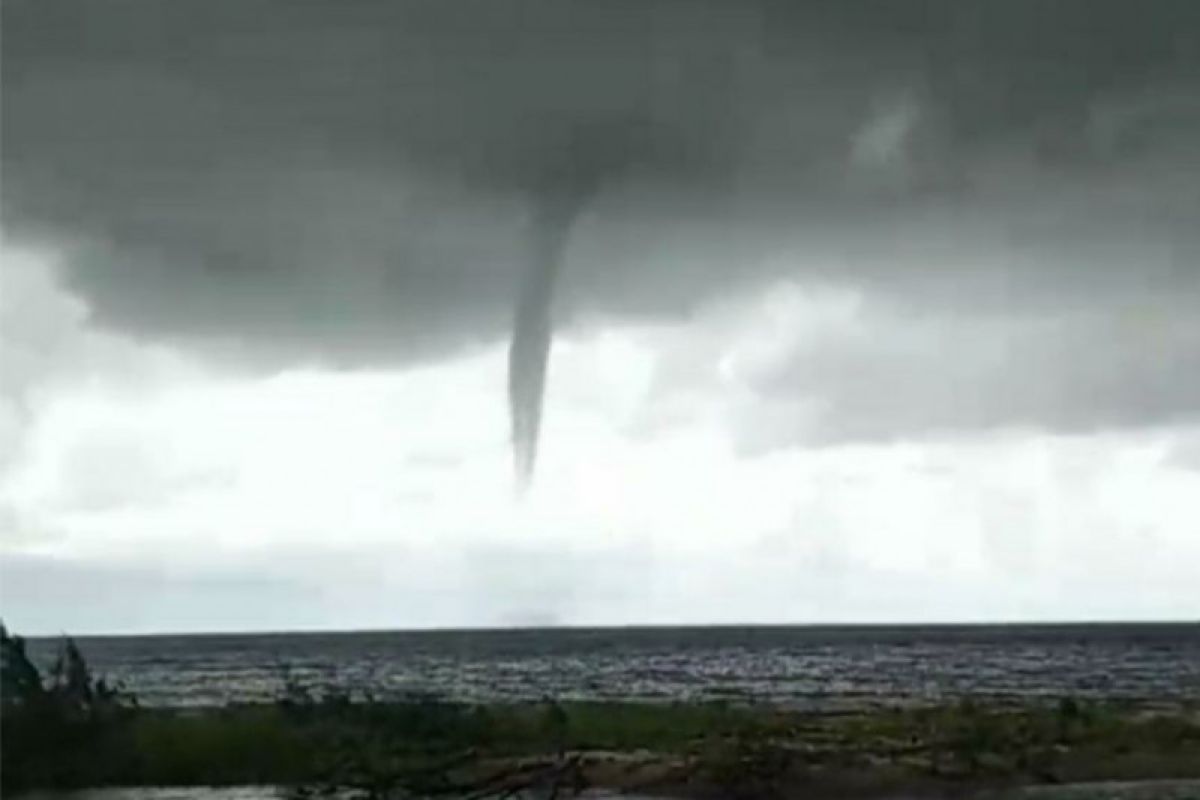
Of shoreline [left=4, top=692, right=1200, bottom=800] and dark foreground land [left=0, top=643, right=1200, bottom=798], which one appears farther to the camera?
shoreline [left=4, top=692, right=1200, bottom=800]

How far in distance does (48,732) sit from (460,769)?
518 centimetres

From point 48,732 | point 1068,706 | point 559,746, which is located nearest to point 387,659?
point 1068,706

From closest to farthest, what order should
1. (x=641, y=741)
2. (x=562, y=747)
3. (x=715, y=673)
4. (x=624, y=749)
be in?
(x=562, y=747) → (x=624, y=749) → (x=641, y=741) → (x=715, y=673)

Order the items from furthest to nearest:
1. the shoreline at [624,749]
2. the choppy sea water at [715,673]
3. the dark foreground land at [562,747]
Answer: the choppy sea water at [715,673], the shoreline at [624,749], the dark foreground land at [562,747]

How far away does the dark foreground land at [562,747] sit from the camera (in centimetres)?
1133

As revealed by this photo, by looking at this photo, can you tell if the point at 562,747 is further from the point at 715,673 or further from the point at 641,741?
the point at 715,673

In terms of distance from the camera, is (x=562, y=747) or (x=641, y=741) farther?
(x=641, y=741)

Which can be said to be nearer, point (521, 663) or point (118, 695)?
point (118, 695)

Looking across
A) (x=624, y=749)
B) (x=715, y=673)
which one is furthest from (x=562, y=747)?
(x=715, y=673)

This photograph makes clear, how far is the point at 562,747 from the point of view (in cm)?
1728

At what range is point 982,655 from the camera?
59.8 m

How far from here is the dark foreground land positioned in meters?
11.3

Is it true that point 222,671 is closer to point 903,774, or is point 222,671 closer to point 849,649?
point 849,649

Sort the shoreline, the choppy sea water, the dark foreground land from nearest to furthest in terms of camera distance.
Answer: the dark foreground land < the shoreline < the choppy sea water
